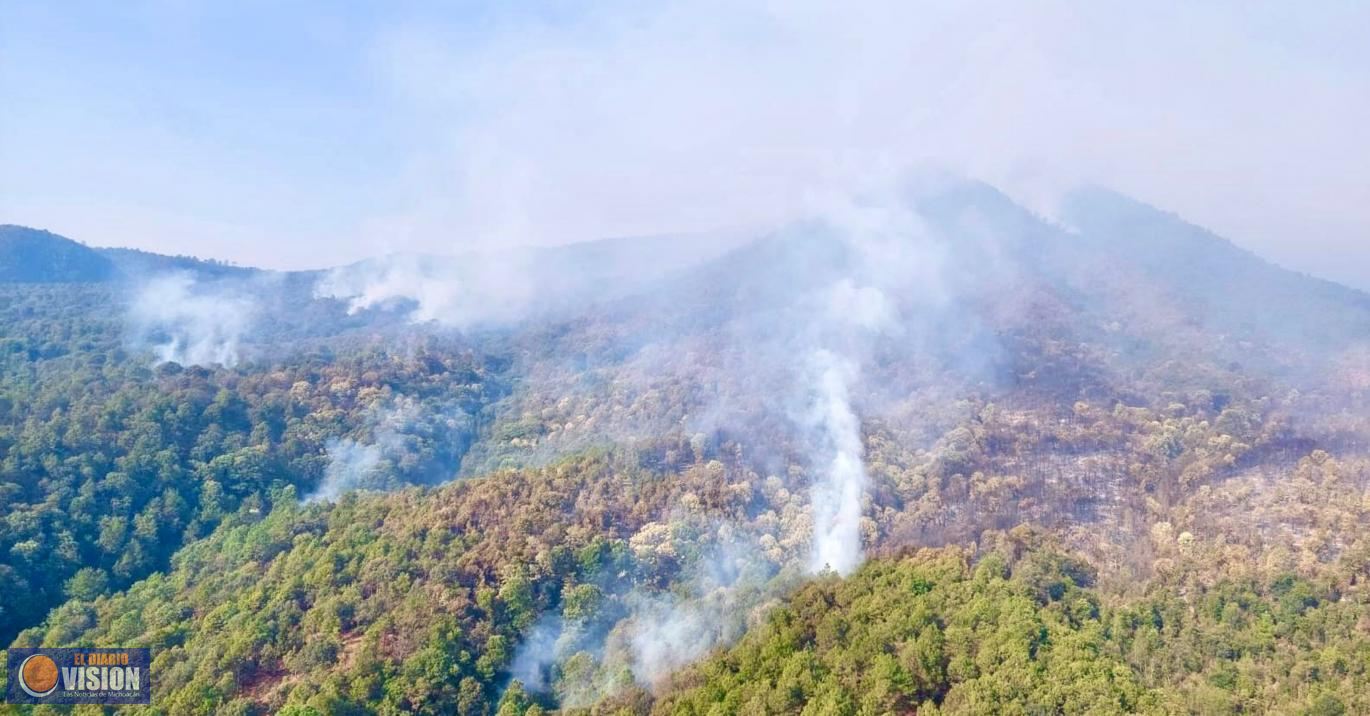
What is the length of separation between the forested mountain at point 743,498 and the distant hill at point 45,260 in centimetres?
1552

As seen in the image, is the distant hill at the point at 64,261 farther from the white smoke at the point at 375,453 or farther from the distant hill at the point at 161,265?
the white smoke at the point at 375,453

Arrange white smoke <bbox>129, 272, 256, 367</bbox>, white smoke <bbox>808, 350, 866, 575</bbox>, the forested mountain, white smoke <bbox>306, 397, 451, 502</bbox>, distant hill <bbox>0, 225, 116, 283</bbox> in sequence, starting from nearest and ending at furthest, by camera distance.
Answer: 1. the forested mountain
2. white smoke <bbox>808, 350, 866, 575</bbox>
3. white smoke <bbox>306, 397, 451, 502</bbox>
4. white smoke <bbox>129, 272, 256, 367</bbox>
5. distant hill <bbox>0, 225, 116, 283</bbox>

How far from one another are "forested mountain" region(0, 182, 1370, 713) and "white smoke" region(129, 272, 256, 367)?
1.19m

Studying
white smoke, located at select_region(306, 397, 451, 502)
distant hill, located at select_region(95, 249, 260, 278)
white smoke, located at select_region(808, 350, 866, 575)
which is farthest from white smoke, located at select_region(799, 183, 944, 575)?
distant hill, located at select_region(95, 249, 260, 278)

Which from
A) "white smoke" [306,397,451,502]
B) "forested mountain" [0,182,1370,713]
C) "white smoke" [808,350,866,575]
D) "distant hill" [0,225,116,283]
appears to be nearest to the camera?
"forested mountain" [0,182,1370,713]

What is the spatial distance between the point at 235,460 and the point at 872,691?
5907 centimetres

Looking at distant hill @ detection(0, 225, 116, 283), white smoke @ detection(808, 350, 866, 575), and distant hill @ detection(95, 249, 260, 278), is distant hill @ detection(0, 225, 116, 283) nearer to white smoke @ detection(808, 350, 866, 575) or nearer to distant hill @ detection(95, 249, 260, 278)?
distant hill @ detection(95, 249, 260, 278)

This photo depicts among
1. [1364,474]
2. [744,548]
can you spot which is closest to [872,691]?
[744,548]

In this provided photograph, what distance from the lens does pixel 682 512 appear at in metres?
61.2

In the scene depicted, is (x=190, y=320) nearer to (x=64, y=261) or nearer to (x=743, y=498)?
(x=64, y=261)

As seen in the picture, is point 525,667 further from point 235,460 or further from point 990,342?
point 990,342

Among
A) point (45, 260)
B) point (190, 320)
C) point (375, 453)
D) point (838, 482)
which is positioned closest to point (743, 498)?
point (838, 482)

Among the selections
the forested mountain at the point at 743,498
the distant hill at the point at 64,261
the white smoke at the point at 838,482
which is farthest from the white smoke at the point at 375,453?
the distant hill at the point at 64,261

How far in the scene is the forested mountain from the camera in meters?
42.9
